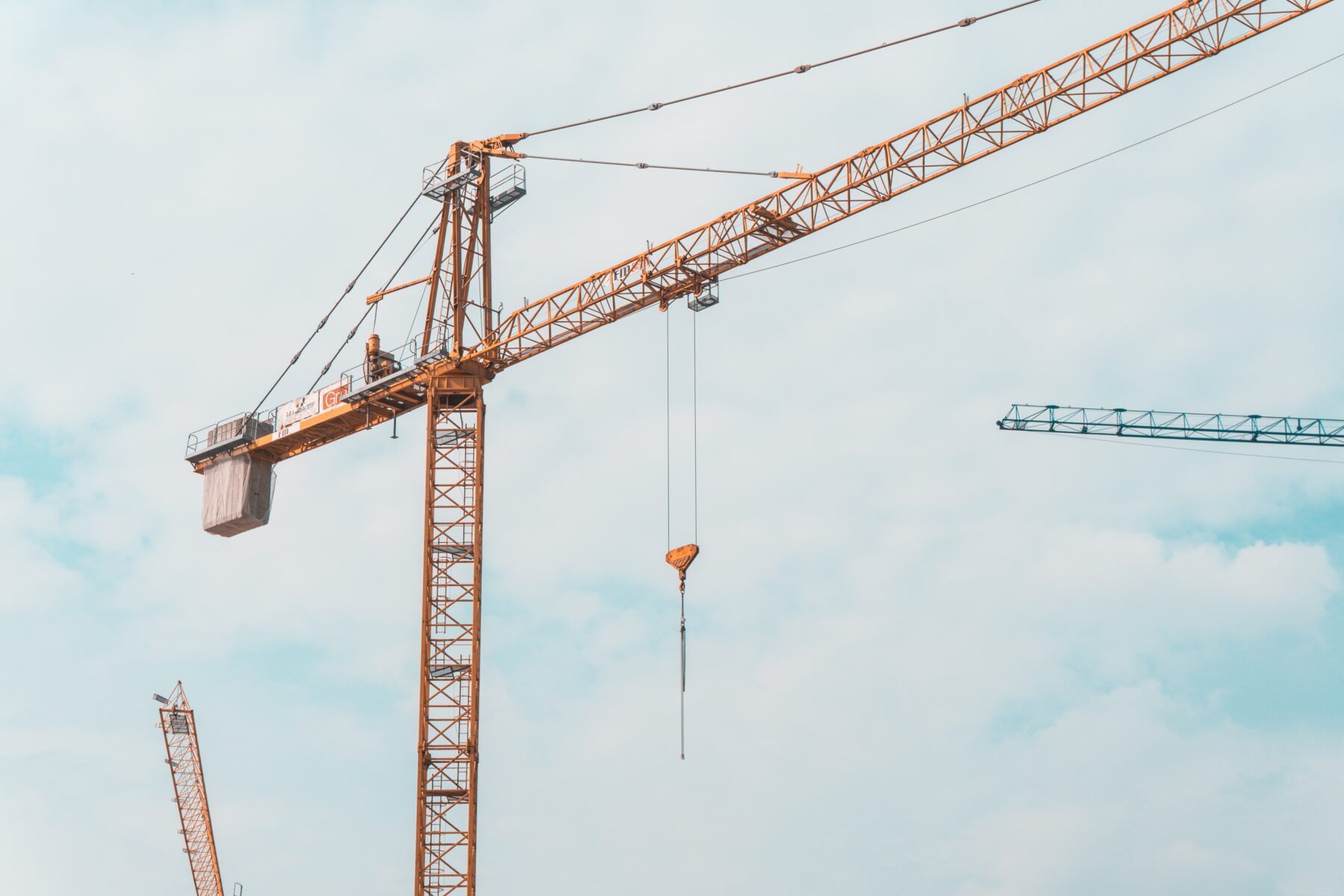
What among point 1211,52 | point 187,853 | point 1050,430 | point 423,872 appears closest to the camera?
point 1211,52

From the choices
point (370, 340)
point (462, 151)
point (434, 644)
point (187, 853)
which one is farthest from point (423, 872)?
point (187, 853)

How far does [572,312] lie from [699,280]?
6.00 meters

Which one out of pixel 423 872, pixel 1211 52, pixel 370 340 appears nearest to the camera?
pixel 1211 52

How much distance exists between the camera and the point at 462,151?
7788 centimetres

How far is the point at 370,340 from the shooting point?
77375 mm

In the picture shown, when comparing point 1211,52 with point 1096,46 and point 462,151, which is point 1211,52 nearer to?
point 1096,46

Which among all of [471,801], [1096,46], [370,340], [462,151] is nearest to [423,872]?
[471,801]

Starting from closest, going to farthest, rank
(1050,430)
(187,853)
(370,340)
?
(370,340), (187,853), (1050,430)

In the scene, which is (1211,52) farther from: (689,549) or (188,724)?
(188,724)

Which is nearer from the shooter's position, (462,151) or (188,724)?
(462,151)

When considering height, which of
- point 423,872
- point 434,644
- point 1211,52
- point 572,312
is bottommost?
point 423,872

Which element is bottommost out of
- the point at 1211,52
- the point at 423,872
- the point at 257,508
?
the point at 423,872

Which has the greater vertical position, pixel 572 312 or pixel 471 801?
pixel 572 312

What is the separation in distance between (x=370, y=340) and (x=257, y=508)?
10.4m
